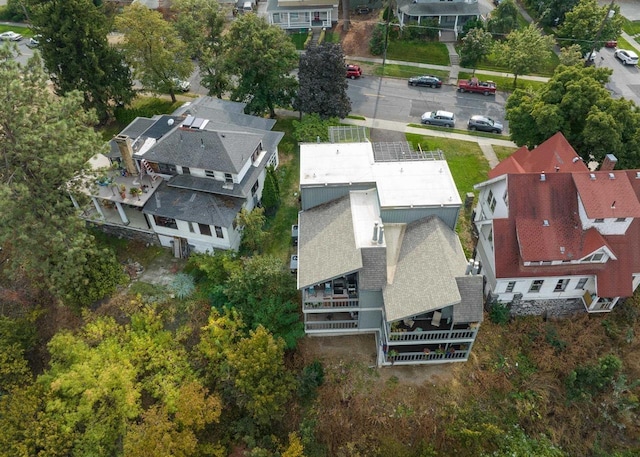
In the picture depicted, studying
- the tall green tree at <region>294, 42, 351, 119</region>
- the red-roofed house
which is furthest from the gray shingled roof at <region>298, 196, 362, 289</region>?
the tall green tree at <region>294, 42, 351, 119</region>

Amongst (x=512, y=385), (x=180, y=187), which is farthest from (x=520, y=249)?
(x=180, y=187)

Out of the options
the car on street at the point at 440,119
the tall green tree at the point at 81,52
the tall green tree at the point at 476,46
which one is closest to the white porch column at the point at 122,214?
the tall green tree at the point at 81,52

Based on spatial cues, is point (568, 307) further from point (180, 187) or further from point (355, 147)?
point (180, 187)

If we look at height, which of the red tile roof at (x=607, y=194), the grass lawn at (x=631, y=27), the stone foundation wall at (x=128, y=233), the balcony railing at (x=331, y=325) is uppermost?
the grass lawn at (x=631, y=27)

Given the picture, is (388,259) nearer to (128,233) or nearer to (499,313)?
(499,313)

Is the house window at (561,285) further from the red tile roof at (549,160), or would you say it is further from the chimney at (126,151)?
the chimney at (126,151)

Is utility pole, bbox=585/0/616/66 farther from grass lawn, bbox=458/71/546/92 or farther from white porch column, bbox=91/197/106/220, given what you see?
white porch column, bbox=91/197/106/220

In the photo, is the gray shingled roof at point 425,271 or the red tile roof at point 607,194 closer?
the gray shingled roof at point 425,271

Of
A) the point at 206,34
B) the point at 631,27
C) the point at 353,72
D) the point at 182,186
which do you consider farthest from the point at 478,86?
the point at 182,186
